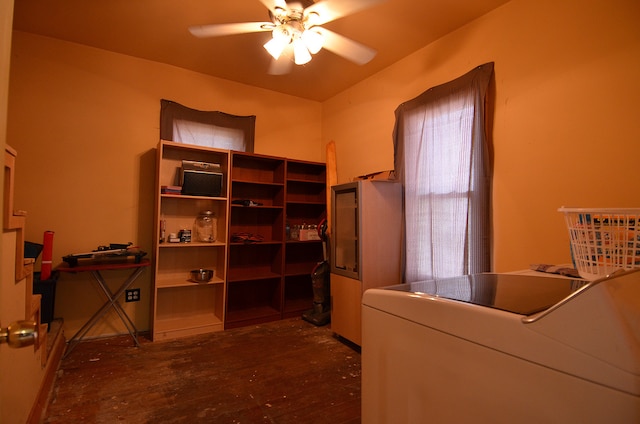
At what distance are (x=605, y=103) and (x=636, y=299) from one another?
5.77ft

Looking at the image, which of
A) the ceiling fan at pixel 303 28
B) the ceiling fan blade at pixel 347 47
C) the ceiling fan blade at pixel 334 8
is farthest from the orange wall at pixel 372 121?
the ceiling fan blade at pixel 334 8

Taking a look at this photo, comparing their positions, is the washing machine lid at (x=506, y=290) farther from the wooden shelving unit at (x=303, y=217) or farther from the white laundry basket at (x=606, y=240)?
the wooden shelving unit at (x=303, y=217)

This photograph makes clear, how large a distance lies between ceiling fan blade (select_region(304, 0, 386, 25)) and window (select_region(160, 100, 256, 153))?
1902 millimetres

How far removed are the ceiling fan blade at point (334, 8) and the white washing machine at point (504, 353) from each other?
1.56 metres

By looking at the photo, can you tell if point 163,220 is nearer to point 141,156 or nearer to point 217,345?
point 141,156

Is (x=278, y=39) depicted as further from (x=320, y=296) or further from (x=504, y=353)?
(x=320, y=296)

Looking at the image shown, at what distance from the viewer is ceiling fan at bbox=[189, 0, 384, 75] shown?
1715 mm

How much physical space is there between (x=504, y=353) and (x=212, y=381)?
2.09 meters

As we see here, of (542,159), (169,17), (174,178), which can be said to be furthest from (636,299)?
(174,178)

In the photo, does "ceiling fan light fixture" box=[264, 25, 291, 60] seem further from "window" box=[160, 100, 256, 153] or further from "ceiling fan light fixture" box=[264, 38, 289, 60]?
"window" box=[160, 100, 256, 153]

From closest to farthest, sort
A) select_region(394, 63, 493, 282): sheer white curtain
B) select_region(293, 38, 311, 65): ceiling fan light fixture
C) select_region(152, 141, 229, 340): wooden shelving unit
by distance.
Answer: select_region(293, 38, 311, 65): ceiling fan light fixture → select_region(394, 63, 493, 282): sheer white curtain → select_region(152, 141, 229, 340): wooden shelving unit

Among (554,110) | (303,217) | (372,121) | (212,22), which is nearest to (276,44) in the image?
(212,22)

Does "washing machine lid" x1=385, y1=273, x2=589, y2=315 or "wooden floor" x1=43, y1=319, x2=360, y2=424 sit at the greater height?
"washing machine lid" x1=385, y1=273, x2=589, y2=315

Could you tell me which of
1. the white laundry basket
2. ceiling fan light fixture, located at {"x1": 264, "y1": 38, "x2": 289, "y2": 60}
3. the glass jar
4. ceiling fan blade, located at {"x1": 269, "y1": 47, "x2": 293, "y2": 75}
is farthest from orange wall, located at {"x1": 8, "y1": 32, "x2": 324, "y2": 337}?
the white laundry basket
